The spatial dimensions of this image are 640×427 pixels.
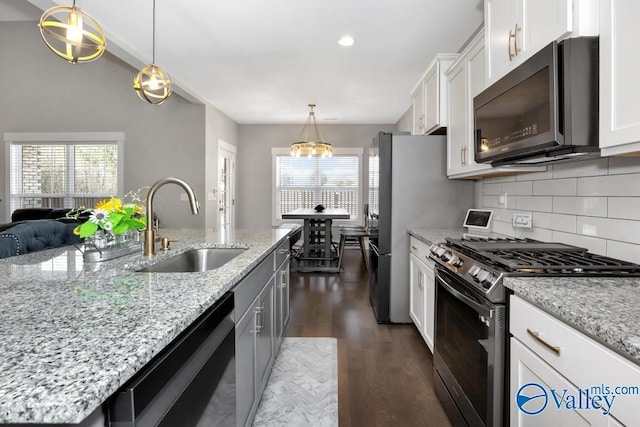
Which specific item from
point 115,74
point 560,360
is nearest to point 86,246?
point 560,360

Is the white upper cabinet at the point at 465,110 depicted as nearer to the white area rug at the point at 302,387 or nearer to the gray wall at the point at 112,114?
the white area rug at the point at 302,387

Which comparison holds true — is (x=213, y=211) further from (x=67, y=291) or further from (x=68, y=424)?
(x=68, y=424)

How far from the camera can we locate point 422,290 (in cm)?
266

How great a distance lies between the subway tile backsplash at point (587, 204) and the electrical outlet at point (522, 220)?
1.0 inches

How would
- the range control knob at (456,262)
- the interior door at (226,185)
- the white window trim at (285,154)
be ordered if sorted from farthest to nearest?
the white window trim at (285,154) < the interior door at (226,185) < the range control knob at (456,262)

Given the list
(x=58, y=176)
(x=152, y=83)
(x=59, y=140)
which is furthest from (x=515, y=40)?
(x=58, y=176)

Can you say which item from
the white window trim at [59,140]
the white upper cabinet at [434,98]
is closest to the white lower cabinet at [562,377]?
the white upper cabinet at [434,98]

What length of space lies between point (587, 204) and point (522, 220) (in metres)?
0.56

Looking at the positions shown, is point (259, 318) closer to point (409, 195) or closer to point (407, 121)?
point (409, 195)

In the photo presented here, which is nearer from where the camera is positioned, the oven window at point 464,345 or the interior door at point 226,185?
the oven window at point 464,345

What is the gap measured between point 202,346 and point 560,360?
0.96 meters

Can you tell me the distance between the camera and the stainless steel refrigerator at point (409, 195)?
309cm

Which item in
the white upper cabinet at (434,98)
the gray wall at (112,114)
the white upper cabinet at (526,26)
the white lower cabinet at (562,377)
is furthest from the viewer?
the gray wall at (112,114)

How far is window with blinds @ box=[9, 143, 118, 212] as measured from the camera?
585 centimetres
